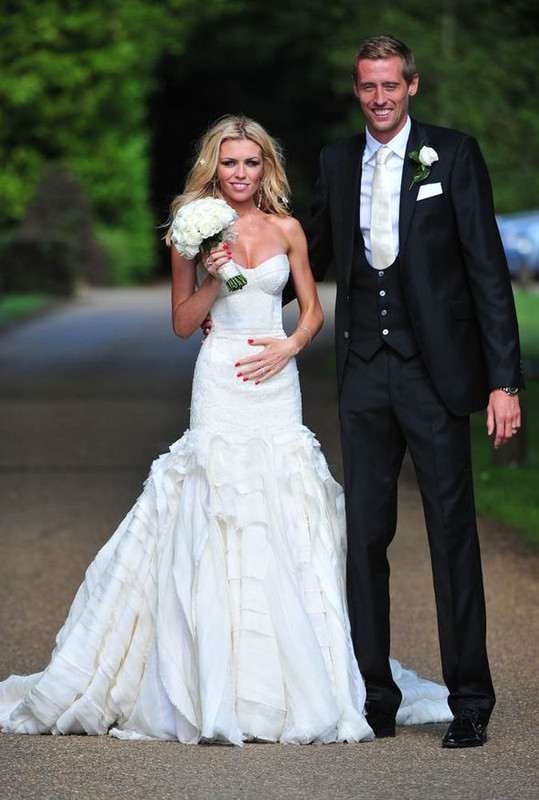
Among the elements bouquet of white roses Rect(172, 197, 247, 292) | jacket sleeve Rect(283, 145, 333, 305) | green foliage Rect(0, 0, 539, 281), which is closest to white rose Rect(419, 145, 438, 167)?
jacket sleeve Rect(283, 145, 333, 305)

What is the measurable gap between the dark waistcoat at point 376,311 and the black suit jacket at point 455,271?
4 centimetres

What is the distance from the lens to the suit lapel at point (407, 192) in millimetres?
5312

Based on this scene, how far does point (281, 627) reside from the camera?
17.8 feet

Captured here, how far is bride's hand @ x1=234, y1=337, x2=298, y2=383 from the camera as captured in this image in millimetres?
5551

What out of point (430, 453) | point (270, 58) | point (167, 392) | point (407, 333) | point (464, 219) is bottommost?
point (167, 392)

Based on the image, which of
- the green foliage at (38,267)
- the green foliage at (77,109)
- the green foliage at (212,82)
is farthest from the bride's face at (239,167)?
the green foliage at (77,109)

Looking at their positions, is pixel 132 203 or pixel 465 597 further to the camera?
pixel 132 203

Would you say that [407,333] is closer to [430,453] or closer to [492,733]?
[430,453]

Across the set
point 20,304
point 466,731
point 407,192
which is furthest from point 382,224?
point 20,304

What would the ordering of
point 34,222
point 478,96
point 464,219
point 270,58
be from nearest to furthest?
point 464,219 < point 478,96 < point 34,222 < point 270,58

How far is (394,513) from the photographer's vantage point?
5520mm

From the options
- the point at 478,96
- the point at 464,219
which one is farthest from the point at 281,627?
the point at 478,96

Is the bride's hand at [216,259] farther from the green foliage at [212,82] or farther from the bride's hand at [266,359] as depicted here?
the green foliage at [212,82]

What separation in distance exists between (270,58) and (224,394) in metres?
40.9
